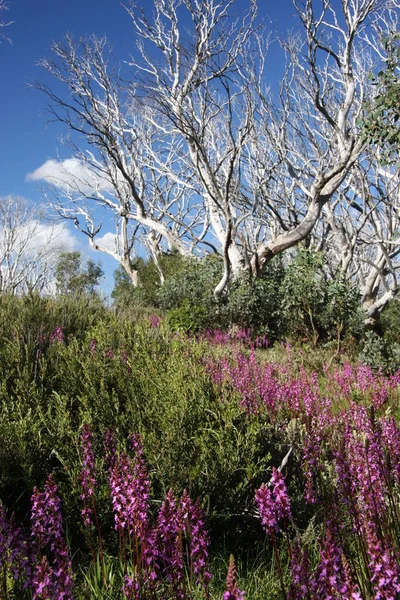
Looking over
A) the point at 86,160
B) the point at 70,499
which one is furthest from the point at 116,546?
the point at 86,160

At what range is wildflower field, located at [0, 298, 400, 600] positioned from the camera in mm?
1692

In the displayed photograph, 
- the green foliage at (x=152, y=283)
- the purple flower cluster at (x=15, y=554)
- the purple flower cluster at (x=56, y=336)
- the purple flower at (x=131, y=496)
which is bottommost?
the purple flower cluster at (x=15, y=554)

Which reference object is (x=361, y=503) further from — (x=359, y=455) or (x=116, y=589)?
(x=116, y=589)

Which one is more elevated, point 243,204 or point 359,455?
point 243,204

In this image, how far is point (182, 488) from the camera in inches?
113

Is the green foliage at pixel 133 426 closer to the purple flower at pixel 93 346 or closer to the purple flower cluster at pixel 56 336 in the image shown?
the purple flower at pixel 93 346

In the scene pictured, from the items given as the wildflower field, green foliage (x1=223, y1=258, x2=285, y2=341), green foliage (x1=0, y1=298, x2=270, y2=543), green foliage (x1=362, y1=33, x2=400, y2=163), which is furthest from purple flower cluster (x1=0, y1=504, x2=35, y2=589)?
green foliage (x1=223, y1=258, x2=285, y2=341)

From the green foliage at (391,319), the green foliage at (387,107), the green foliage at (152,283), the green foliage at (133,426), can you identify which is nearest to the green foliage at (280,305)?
the green foliage at (152,283)

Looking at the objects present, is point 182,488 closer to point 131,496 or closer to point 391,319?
point 131,496

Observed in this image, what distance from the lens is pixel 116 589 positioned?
90.2 inches

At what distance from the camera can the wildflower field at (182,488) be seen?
5.55ft

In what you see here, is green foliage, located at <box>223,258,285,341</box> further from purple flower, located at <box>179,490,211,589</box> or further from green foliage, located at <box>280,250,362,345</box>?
purple flower, located at <box>179,490,211,589</box>

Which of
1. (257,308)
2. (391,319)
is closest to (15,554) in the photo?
(257,308)

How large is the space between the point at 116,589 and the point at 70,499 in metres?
0.67
